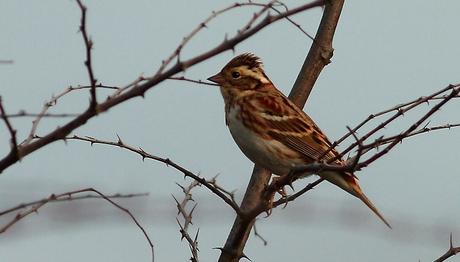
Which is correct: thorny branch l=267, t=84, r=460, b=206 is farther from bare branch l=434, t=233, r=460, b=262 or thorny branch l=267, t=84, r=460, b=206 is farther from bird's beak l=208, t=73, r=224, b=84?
bird's beak l=208, t=73, r=224, b=84

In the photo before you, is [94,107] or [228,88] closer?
[94,107]

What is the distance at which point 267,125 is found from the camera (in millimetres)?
7461

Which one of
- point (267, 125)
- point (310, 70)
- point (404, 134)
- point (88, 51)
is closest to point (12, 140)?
point (88, 51)

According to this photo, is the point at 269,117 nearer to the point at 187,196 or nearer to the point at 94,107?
the point at 187,196

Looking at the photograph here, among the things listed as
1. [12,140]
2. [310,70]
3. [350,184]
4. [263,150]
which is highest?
[310,70]

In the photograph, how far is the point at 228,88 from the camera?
7.77 metres

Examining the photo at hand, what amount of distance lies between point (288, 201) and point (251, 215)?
2.29 feet

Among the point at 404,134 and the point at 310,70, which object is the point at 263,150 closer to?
the point at 310,70

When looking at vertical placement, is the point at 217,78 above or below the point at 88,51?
above

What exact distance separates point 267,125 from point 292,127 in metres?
0.26

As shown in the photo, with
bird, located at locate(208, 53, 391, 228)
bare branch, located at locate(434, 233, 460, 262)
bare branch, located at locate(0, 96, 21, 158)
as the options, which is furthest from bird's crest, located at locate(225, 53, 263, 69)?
bare branch, located at locate(0, 96, 21, 158)

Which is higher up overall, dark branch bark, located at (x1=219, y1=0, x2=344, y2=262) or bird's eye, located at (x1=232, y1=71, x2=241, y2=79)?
bird's eye, located at (x1=232, y1=71, x2=241, y2=79)

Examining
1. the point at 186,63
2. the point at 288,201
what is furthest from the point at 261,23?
the point at 288,201

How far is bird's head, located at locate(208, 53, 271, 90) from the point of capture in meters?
7.73
